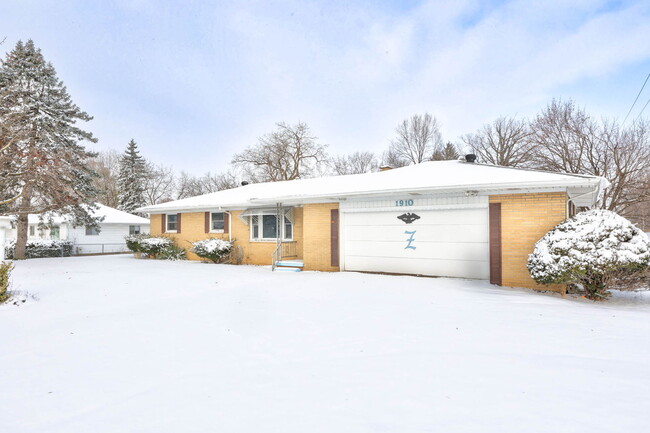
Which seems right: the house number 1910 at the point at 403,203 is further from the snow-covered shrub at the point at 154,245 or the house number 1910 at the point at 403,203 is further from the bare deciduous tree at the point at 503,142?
the bare deciduous tree at the point at 503,142

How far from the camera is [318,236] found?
12781mm

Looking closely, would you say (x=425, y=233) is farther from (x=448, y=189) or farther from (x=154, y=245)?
(x=154, y=245)

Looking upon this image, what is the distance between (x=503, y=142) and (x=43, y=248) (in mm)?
32824

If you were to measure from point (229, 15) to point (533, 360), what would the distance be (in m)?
16.1

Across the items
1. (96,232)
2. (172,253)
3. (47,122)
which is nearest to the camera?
(172,253)

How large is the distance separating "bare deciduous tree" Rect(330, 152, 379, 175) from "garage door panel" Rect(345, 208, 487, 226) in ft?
88.3

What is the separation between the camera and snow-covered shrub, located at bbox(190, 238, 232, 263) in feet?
51.1

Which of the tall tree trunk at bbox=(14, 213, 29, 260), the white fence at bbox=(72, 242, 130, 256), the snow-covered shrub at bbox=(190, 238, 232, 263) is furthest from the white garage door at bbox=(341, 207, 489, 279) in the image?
the white fence at bbox=(72, 242, 130, 256)

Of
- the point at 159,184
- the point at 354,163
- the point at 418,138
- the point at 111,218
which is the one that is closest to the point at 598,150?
the point at 418,138

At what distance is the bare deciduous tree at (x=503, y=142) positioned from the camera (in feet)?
79.9

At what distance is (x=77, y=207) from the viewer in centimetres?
2023

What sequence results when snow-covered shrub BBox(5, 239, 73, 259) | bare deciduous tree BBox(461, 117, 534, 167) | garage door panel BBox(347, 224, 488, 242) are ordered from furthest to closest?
1. bare deciduous tree BBox(461, 117, 534, 167)
2. snow-covered shrub BBox(5, 239, 73, 259)
3. garage door panel BBox(347, 224, 488, 242)

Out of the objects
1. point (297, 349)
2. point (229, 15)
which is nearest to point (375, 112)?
point (229, 15)

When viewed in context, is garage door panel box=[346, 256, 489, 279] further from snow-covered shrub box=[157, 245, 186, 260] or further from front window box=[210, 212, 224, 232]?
snow-covered shrub box=[157, 245, 186, 260]
